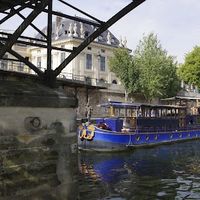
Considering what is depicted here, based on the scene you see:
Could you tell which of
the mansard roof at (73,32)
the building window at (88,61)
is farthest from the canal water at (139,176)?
the mansard roof at (73,32)

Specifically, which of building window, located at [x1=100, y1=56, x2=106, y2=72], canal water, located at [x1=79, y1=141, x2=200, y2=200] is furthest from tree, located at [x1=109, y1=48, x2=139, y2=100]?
canal water, located at [x1=79, y1=141, x2=200, y2=200]

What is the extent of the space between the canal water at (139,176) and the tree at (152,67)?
93.4 feet

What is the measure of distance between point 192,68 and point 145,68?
7631 millimetres

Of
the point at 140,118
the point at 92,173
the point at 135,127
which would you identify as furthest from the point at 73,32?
the point at 92,173

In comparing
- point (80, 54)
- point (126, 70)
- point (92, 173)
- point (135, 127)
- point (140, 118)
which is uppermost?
point (80, 54)

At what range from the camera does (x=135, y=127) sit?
31.0 metres

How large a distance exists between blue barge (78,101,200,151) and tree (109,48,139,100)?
46.1 feet

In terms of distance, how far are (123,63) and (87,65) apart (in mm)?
6680

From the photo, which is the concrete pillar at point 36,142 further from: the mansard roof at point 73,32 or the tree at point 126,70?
the mansard roof at point 73,32

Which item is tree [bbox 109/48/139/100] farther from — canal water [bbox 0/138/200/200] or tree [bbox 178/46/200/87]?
canal water [bbox 0/138/200/200]

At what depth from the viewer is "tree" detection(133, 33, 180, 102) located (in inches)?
2156

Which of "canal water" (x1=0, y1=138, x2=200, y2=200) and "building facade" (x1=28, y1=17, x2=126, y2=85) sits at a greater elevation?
"building facade" (x1=28, y1=17, x2=126, y2=85)

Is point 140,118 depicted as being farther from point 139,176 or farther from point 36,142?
point 36,142

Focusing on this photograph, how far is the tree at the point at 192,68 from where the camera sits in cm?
5781
